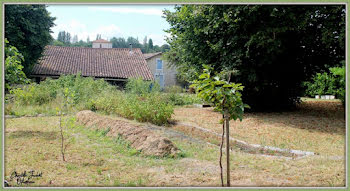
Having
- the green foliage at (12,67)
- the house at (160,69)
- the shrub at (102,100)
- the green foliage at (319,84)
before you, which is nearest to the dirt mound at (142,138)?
the shrub at (102,100)

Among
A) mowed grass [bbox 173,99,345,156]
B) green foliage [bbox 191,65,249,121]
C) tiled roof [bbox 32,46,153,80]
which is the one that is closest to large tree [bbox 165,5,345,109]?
mowed grass [bbox 173,99,345,156]

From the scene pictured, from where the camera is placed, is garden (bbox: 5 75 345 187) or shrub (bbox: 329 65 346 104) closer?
garden (bbox: 5 75 345 187)

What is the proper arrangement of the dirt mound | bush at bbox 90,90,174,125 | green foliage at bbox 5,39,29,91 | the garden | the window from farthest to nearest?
the window
bush at bbox 90,90,174,125
green foliage at bbox 5,39,29,91
the dirt mound
the garden

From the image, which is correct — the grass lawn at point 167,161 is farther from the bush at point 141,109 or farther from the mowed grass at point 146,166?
the bush at point 141,109

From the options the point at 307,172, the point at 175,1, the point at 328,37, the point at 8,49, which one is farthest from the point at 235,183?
the point at 328,37

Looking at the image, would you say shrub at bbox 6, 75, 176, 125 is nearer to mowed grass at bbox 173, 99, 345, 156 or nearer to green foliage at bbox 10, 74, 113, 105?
green foliage at bbox 10, 74, 113, 105

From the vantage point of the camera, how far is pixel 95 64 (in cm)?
2295

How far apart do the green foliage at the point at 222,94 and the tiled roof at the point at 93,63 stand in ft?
56.9

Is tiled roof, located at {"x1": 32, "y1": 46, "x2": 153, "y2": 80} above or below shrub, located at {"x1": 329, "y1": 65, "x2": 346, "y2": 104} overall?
above

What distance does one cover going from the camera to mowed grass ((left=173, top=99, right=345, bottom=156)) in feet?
23.3

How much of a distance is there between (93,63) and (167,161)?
63.4 feet

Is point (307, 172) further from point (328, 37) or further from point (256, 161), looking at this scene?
point (328, 37)

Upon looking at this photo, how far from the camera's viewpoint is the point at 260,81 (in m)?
11.7

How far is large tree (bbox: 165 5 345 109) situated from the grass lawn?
2.74 metres
